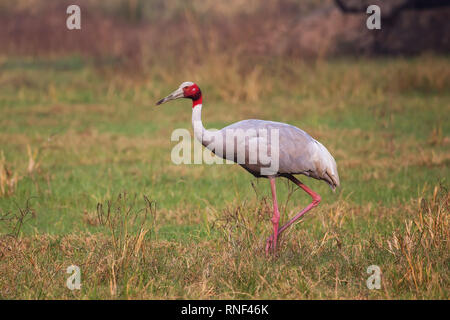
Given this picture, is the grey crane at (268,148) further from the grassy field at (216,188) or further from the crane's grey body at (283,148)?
the grassy field at (216,188)

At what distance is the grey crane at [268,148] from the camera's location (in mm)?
5000

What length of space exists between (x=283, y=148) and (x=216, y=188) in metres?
2.21

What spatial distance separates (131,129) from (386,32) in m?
8.09

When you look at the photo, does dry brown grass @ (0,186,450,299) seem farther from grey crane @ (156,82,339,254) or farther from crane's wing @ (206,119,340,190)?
crane's wing @ (206,119,340,190)

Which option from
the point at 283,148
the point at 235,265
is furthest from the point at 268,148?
the point at 235,265

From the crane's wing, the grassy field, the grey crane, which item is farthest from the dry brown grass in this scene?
the crane's wing

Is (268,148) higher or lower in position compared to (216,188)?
higher

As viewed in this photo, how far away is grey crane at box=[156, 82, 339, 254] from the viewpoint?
5.00m

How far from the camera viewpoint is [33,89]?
13.0m

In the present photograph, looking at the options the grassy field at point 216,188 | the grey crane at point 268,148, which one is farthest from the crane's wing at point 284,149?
the grassy field at point 216,188

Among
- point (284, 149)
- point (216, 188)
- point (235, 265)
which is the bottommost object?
point (235, 265)

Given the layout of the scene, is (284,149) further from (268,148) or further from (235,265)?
(235,265)

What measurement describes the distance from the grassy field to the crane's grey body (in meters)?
0.39

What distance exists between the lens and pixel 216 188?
7211 mm
